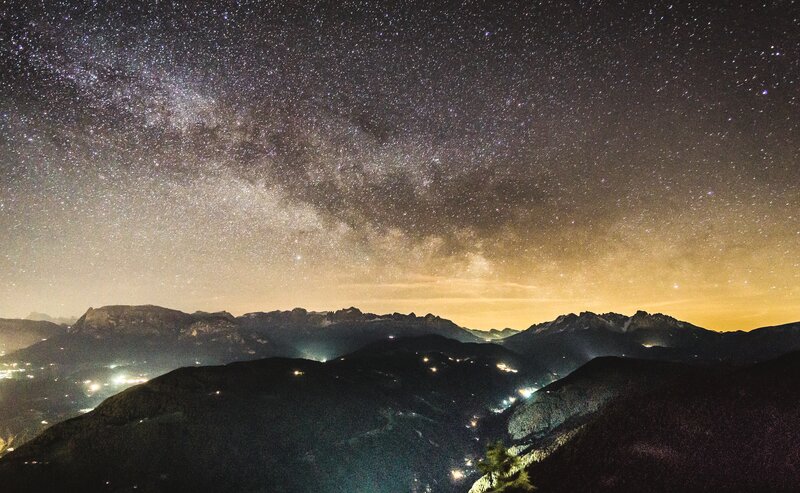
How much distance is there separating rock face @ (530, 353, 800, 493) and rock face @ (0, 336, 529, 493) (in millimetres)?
29287

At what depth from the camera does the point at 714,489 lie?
173ft

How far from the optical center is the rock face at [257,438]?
6306 centimetres

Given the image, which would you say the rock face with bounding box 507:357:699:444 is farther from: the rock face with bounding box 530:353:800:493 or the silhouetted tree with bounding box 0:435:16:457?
the silhouetted tree with bounding box 0:435:16:457

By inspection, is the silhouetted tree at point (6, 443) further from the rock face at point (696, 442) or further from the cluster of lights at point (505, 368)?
the cluster of lights at point (505, 368)

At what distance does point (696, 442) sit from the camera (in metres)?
60.8

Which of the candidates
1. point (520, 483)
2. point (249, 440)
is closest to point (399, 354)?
point (249, 440)

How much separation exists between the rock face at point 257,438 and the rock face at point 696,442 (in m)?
29.3

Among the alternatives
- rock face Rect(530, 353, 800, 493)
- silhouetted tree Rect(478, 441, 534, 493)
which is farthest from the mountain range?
silhouetted tree Rect(478, 441, 534, 493)

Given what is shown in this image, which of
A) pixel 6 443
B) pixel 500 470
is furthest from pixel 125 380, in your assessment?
pixel 500 470

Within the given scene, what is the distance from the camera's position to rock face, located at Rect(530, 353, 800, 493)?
5419cm

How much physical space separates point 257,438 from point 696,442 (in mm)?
83513

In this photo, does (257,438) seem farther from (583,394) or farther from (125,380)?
(125,380)

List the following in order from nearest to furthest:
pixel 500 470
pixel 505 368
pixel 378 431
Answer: pixel 500 470 → pixel 378 431 → pixel 505 368

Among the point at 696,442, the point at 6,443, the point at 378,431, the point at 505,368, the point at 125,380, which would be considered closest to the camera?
the point at 696,442
